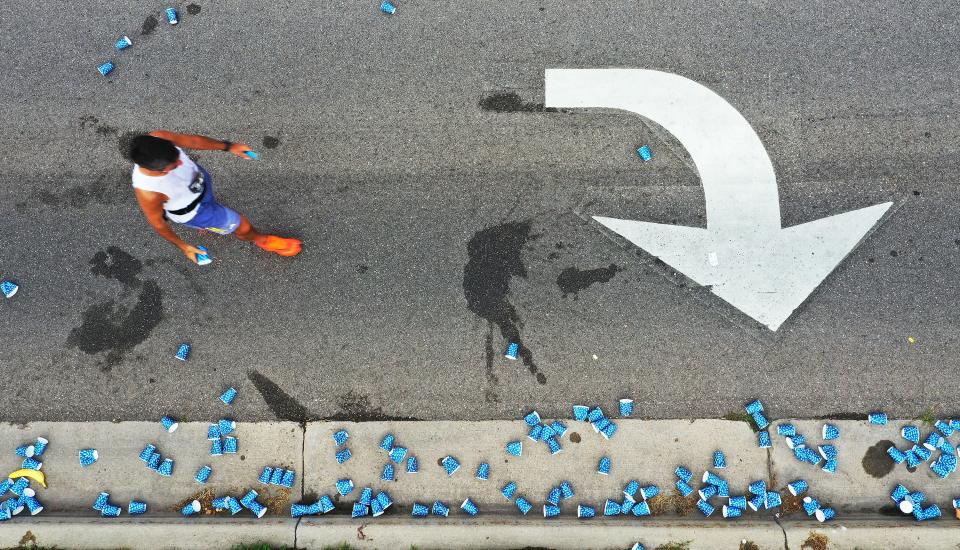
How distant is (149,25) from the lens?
4809 mm

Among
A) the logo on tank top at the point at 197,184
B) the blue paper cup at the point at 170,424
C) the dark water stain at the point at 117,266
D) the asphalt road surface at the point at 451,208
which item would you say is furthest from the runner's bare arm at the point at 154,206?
the blue paper cup at the point at 170,424

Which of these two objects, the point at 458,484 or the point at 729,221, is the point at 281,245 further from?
the point at 729,221

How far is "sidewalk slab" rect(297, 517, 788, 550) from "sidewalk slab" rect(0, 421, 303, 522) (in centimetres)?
56

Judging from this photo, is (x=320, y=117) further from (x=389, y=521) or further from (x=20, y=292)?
(x=389, y=521)

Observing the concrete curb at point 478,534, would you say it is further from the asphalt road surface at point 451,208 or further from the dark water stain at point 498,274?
the dark water stain at point 498,274

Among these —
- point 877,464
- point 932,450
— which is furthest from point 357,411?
point 932,450

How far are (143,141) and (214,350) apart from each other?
1.99 meters

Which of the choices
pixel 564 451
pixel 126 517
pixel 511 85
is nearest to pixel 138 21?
pixel 511 85

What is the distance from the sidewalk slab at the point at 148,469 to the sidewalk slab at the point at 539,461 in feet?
0.90

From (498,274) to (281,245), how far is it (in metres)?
1.83

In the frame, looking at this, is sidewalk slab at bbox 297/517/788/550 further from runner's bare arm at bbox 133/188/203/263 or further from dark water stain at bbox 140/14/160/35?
dark water stain at bbox 140/14/160/35

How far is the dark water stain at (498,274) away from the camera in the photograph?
425 centimetres

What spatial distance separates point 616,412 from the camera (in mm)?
4121

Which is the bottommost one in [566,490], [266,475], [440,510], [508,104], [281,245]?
[440,510]
